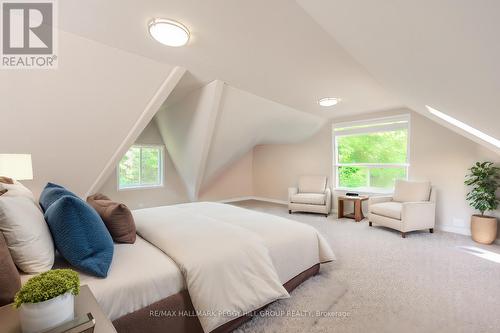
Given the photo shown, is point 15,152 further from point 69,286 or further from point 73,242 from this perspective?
point 69,286

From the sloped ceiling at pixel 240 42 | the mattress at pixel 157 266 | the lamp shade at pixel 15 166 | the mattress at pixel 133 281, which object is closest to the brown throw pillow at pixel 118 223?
the mattress at pixel 157 266

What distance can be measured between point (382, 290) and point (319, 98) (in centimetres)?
292

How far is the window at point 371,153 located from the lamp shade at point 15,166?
532 centimetres

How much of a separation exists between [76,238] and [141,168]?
4.55 meters

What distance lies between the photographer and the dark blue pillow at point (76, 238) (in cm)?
128

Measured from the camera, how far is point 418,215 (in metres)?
3.58

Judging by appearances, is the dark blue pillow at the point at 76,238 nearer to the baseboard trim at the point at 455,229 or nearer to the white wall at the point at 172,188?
the white wall at the point at 172,188

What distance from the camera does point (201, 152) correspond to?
4648 mm

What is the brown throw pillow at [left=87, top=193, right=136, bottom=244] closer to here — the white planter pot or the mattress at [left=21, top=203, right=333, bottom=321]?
the mattress at [left=21, top=203, right=333, bottom=321]

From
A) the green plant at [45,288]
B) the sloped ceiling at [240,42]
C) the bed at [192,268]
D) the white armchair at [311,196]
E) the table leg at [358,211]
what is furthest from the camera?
the white armchair at [311,196]

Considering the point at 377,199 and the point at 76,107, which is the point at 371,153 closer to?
the point at 377,199

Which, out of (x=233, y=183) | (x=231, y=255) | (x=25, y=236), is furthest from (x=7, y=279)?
(x=233, y=183)

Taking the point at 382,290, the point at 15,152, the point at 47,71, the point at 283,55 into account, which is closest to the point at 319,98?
the point at 283,55

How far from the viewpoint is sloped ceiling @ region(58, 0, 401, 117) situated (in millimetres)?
1826
